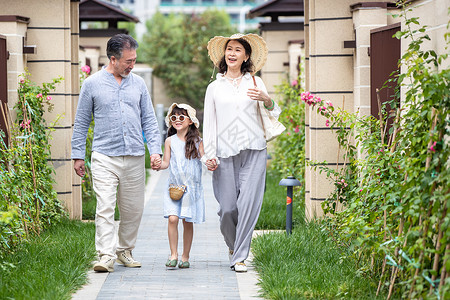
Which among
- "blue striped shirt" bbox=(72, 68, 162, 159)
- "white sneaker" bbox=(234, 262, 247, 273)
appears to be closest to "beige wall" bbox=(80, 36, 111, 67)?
"blue striped shirt" bbox=(72, 68, 162, 159)

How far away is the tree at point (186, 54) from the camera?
113 feet

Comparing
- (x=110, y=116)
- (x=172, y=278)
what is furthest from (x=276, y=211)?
(x=110, y=116)

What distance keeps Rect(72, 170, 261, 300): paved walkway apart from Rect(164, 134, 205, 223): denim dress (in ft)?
1.55

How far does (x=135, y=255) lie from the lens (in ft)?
24.9

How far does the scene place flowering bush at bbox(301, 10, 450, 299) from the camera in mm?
4617

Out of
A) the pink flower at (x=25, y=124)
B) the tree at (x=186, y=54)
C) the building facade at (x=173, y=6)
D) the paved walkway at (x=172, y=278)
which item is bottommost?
the paved walkway at (x=172, y=278)

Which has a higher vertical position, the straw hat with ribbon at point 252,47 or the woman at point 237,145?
the straw hat with ribbon at point 252,47

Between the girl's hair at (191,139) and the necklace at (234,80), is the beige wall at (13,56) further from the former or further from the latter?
the necklace at (234,80)

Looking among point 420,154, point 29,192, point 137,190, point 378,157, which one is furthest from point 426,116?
point 29,192

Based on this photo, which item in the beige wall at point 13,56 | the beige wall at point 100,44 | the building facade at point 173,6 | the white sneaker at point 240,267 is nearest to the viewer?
the white sneaker at point 240,267

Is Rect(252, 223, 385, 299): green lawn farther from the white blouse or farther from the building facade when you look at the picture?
the building facade

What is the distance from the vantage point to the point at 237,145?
6.79 meters

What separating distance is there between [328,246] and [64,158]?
344 centimetres

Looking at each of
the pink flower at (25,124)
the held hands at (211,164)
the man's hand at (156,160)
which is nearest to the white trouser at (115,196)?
the man's hand at (156,160)
